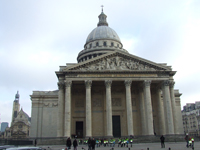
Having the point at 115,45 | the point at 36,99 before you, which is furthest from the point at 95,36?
the point at 36,99

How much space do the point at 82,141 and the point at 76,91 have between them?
11.6 m

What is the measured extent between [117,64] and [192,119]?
50754 millimetres

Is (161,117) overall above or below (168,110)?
below

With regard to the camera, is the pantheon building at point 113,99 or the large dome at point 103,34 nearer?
the pantheon building at point 113,99

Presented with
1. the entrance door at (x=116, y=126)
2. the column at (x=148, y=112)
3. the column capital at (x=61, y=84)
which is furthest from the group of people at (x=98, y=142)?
the column capital at (x=61, y=84)

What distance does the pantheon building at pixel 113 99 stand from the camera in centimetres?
3803

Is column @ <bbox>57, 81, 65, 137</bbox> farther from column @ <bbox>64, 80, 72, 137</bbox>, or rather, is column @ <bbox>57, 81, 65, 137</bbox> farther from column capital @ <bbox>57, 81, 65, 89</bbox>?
column @ <bbox>64, 80, 72, 137</bbox>

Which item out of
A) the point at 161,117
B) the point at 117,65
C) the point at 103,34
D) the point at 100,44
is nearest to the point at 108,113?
the point at 117,65

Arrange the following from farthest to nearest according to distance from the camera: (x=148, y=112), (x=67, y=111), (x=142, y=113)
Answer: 1. (x=142, y=113)
2. (x=148, y=112)
3. (x=67, y=111)

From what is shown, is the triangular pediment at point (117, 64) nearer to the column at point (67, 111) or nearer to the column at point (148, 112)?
the column at point (67, 111)

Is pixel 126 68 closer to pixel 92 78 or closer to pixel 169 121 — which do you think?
pixel 92 78

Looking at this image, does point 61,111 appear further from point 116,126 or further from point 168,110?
point 168,110

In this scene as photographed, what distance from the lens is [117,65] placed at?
1551 inches

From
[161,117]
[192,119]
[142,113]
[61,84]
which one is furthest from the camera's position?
[192,119]
